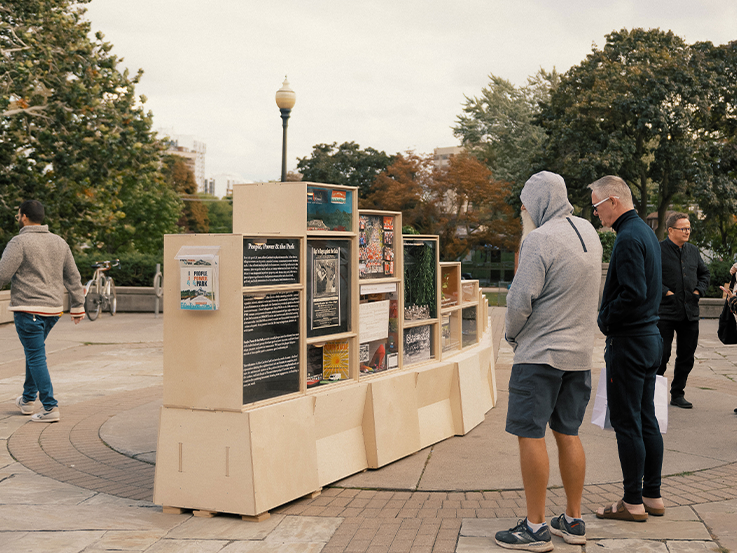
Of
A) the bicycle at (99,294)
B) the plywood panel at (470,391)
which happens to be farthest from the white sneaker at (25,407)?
the bicycle at (99,294)

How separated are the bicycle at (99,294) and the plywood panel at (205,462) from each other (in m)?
13.0

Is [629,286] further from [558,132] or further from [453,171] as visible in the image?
[453,171]

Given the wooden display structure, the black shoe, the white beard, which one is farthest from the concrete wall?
the white beard

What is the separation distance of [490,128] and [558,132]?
54.8 feet

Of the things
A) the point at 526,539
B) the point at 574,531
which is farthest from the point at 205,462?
the point at 574,531

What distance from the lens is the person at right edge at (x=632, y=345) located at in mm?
3912

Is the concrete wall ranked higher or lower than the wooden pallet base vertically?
higher

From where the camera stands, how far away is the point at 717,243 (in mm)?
24031

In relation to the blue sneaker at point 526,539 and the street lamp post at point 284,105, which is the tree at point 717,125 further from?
the blue sneaker at point 526,539

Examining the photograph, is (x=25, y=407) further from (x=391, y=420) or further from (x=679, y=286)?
(x=679, y=286)

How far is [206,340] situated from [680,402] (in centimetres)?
548

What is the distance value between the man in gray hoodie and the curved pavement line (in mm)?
662

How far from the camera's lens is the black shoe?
7433 mm

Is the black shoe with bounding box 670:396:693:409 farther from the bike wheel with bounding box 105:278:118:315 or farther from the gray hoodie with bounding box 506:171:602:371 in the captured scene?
the bike wheel with bounding box 105:278:118:315
